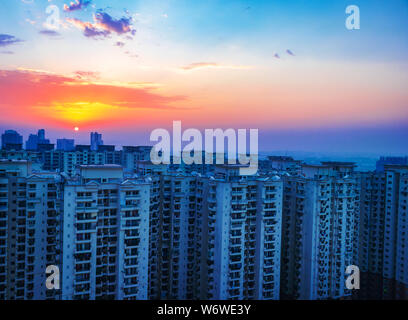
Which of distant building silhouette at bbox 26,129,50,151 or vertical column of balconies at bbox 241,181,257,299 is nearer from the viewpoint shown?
vertical column of balconies at bbox 241,181,257,299

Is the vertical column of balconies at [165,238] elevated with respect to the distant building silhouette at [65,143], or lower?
lower

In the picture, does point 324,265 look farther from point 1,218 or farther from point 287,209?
point 1,218

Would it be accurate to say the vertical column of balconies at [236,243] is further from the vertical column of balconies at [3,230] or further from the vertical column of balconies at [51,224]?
the vertical column of balconies at [3,230]

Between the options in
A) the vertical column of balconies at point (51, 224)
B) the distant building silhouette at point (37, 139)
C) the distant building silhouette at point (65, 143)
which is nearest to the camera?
the vertical column of balconies at point (51, 224)

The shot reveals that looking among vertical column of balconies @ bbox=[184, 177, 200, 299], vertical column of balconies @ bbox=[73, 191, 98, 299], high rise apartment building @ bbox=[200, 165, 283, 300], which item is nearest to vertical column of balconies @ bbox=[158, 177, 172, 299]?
vertical column of balconies @ bbox=[184, 177, 200, 299]

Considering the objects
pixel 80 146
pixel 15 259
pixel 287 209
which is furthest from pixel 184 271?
pixel 80 146

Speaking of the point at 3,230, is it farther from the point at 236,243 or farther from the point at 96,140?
the point at 96,140

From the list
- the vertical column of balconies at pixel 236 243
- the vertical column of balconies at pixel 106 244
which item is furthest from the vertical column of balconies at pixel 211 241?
the vertical column of balconies at pixel 106 244

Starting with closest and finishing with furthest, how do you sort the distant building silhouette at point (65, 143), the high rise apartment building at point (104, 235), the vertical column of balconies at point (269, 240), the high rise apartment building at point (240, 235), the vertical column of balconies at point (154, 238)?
the high rise apartment building at point (104, 235)
the high rise apartment building at point (240, 235)
the vertical column of balconies at point (269, 240)
the vertical column of balconies at point (154, 238)
the distant building silhouette at point (65, 143)

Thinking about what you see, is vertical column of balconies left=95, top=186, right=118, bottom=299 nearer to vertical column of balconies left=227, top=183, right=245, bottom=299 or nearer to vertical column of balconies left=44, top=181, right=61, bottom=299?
vertical column of balconies left=44, top=181, right=61, bottom=299

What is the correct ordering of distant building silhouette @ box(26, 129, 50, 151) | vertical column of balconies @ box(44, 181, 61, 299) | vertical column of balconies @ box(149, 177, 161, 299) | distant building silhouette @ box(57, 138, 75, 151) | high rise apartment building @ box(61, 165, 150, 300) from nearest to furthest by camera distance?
high rise apartment building @ box(61, 165, 150, 300)
vertical column of balconies @ box(44, 181, 61, 299)
vertical column of balconies @ box(149, 177, 161, 299)
distant building silhouette @ box(26, 129, 50, 151)
distant building silhouette @ box(57, 138, 75, 151)

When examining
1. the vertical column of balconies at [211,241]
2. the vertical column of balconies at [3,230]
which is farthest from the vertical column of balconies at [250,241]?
the vertical column of balconies at [3,230]

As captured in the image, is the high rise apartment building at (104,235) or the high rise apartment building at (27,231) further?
the high rise apartment building at (27,231)
